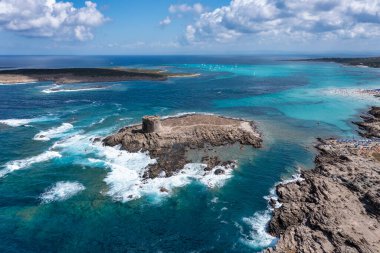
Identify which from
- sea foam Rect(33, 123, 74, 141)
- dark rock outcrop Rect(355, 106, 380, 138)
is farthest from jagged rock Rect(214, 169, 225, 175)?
sea foam Rect(33, 123, 74, 141)

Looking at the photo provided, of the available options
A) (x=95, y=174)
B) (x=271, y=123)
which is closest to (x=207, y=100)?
(x=271, y=123)

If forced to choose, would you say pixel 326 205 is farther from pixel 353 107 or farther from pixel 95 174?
pixel 353 107

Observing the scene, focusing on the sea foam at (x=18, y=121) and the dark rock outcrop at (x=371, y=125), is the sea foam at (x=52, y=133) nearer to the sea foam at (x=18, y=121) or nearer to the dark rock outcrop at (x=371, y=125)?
the sea foam at (x=18, y=121)

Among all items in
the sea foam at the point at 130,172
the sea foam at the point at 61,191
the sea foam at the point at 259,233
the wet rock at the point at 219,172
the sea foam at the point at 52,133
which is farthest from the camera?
the sea foam at the point at 52,133

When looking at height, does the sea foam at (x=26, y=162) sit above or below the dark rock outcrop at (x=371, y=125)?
below

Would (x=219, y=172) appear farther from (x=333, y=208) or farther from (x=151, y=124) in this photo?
(x=151, y=124)

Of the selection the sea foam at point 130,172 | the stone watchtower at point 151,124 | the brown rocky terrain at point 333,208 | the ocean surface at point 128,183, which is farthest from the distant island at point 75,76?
the brown rocky terrain at point 333,208

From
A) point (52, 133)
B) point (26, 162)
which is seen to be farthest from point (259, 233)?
point (52, 133)

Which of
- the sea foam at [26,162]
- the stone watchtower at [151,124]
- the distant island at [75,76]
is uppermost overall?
the distant island at [75,76]
